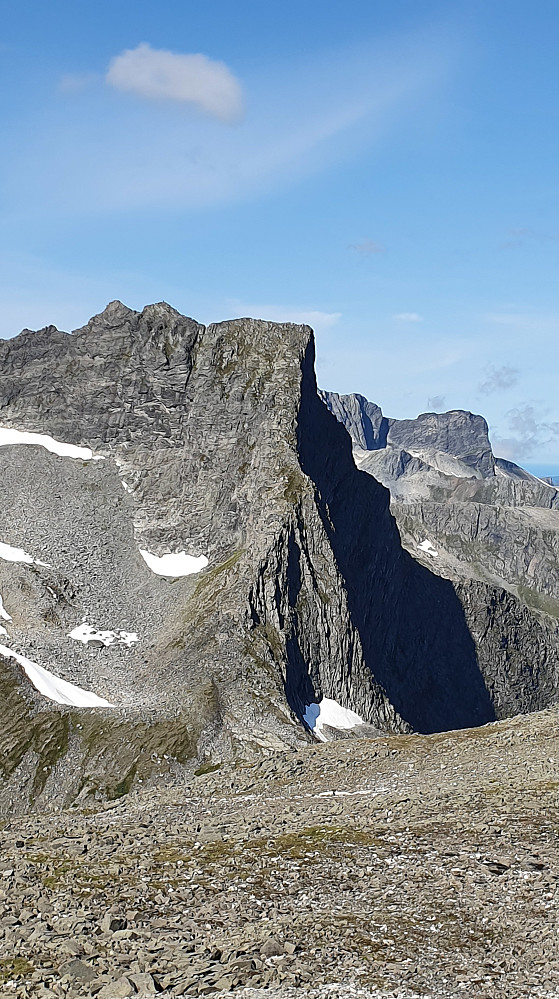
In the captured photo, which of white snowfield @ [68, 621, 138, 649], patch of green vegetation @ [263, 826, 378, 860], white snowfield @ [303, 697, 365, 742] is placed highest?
patch of green vegetation @ [263, 826, 378, 860]

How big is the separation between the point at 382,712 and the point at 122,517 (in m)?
57.3

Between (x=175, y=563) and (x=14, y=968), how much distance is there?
390ft

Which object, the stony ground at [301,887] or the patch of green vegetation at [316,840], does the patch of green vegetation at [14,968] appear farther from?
the patch of green vegetation at [316,840]

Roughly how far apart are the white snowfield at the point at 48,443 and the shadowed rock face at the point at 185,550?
1.92m

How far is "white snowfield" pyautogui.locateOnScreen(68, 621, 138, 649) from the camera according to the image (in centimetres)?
12238

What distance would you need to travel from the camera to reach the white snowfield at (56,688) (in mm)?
104688

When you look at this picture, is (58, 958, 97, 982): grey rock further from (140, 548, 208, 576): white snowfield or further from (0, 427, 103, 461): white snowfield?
(0, 427, 103, 461): white snowfield

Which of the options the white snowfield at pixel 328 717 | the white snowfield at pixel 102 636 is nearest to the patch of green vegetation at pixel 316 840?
the white snowfield at pixel 328 717

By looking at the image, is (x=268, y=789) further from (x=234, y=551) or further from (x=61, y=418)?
(x=61, y=418)

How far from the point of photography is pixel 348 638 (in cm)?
13638

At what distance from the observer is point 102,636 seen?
124m

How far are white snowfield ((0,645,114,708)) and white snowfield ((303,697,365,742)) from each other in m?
29.0

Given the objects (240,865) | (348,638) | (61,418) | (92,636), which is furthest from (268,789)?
(61,418)

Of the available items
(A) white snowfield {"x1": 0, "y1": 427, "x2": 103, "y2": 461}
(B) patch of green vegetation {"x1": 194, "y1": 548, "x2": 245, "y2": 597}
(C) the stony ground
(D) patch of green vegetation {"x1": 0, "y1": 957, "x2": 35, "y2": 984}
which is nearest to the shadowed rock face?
(B) patch of green vegetation {"x1": 194, "y1": 548, "x2": 245, "y2": 597}
